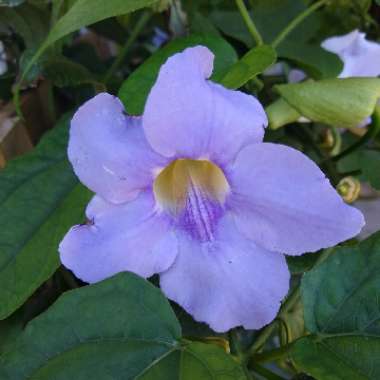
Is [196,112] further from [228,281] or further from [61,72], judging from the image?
[61,72]

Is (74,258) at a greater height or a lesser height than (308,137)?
greater

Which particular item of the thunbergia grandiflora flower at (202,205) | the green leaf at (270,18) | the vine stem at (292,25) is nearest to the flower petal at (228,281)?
the thunbergia grandiflora flower at (202,205)

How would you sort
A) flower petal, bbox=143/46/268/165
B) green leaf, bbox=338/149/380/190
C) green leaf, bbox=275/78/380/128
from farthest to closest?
green leaf, bbox=338/149/380/190 → green leaf, bbox=275/78/380/128 → flower petal, bbox=143/46/268/165

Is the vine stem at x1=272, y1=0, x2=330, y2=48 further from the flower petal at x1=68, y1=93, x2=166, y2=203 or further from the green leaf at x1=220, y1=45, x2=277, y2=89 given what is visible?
the flower petal at x1=68, y1=93, x2=166, y2=203

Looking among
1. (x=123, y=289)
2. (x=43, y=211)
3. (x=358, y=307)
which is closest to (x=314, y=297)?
(x=358, y=307)

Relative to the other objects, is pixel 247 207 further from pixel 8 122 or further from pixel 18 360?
pixel 8 122

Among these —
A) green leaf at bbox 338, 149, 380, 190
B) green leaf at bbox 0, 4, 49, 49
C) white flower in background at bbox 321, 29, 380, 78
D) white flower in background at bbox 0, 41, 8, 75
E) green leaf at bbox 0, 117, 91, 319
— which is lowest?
green leaf at bbox 338, 149, 380, 190

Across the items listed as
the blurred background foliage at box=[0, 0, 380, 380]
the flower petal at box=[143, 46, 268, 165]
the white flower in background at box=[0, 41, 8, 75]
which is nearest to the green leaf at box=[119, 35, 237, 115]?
the blurred background foliage at box=[0, 0, 380, 380]
